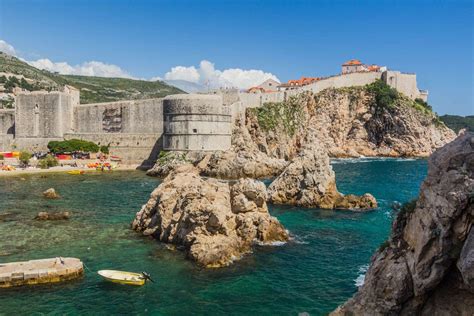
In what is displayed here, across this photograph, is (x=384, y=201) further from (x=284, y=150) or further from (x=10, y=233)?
(x=284, y=150)

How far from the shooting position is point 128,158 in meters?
50.8

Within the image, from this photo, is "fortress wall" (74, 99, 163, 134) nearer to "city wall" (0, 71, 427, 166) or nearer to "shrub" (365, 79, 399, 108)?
"city wall" (0, 71, 427, 166)

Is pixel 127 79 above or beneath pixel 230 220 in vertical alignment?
above

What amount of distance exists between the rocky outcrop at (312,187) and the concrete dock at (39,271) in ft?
51.3

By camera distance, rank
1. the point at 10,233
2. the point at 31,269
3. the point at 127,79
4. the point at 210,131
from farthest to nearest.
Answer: the point at 127,79 → the point at 210,131 → the point at 10,233 → the point at 31,269

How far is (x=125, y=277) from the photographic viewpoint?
13961 mm

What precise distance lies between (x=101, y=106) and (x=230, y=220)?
40.1 m

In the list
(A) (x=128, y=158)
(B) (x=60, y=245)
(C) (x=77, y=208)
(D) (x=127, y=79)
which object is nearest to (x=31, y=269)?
(B) (x=60, y=245)

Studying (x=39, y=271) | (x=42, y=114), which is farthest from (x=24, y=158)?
(x=39, y=271)

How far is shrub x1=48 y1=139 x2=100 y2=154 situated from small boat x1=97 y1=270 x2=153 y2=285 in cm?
3930

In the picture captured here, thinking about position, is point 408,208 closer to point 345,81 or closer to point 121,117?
point 121,117

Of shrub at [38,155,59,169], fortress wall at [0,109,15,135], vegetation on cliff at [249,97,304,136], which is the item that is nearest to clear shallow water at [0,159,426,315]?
shrub at [38,155,59,169]

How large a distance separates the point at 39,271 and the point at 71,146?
1526 inches

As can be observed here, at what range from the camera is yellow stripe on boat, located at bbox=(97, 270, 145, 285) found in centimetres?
1388
